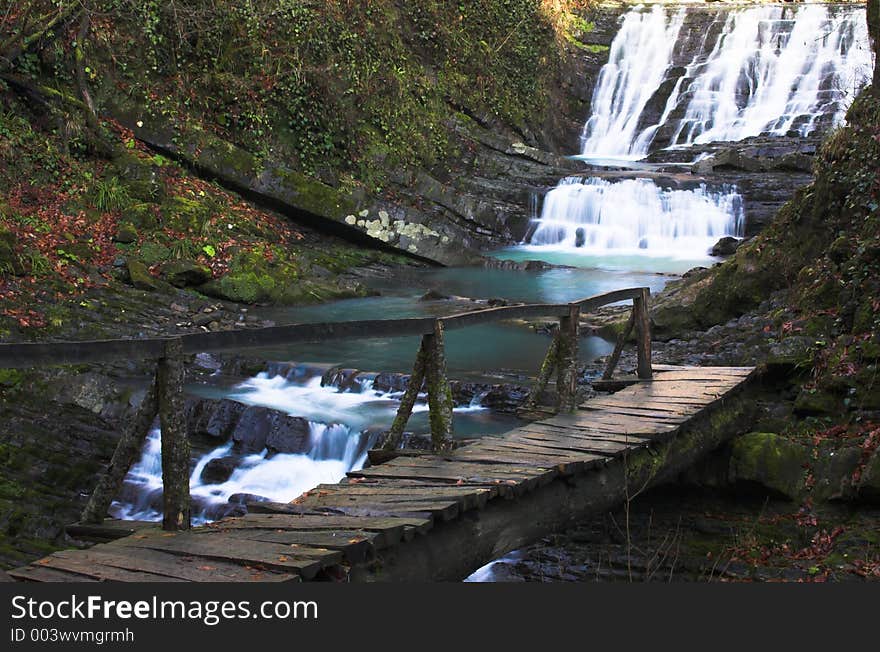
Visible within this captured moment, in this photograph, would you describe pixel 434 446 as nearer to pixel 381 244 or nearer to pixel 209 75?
pixel 381 244

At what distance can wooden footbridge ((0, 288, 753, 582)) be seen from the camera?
4164 millimetres

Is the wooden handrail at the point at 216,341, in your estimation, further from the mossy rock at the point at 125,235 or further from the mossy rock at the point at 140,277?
the mossy rock at the point at 125,235

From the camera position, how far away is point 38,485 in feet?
25.8

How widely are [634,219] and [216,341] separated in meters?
18.1

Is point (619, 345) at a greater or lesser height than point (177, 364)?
greater

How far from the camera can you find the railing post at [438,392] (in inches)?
241

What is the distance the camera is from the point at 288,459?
31.2 feet

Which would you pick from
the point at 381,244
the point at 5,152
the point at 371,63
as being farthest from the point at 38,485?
the point at 371,63

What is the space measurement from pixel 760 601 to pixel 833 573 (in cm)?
205

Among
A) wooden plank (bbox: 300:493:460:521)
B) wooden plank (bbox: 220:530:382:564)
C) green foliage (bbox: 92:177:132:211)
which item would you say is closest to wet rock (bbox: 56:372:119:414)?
wooden plank (bbox: 300:493:460:521)

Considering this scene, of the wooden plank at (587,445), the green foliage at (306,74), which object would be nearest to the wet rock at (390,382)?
the wooden plank at (587,445)

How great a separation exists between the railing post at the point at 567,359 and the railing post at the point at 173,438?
11.3 feet

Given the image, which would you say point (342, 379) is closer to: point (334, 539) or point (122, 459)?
point (122, 459)

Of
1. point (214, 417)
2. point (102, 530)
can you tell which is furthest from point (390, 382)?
point (102, 530)
